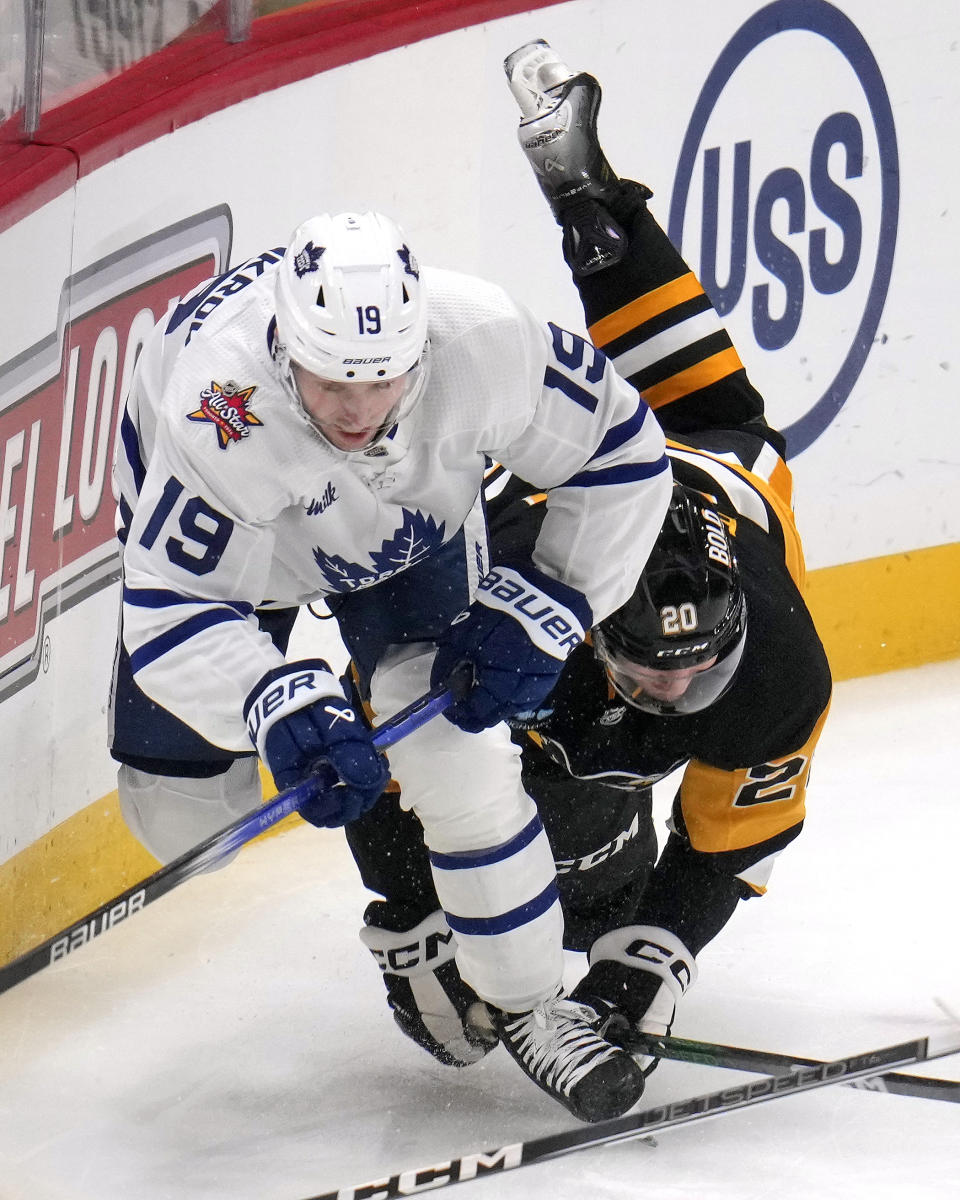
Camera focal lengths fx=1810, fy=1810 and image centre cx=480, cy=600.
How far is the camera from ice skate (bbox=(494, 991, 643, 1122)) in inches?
98.4

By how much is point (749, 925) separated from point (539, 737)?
0.69 meters

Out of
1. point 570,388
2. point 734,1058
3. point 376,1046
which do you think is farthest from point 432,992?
point 570,388

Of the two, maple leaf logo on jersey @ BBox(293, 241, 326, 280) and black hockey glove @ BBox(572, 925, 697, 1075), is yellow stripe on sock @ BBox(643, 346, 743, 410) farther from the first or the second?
maple leaf logo on jersey @ BBox(293, 241, 326, 280)

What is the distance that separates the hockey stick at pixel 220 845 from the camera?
223 cm

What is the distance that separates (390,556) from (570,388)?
0.33 meters

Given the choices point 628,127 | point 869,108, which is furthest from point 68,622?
point 869,108

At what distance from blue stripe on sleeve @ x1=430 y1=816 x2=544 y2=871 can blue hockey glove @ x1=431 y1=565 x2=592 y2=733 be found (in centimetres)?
15

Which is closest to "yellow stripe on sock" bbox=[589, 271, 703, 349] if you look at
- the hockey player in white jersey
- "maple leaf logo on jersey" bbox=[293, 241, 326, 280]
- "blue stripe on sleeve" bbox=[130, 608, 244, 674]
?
the hockey player in white jersey

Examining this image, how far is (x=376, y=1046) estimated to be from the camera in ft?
9.49

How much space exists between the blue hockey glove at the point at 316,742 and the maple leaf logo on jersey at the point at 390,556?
0.27 m

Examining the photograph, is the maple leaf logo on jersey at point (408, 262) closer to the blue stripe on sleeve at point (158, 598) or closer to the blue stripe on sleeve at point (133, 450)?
the blue stripe on sleeve at point (158, 598)

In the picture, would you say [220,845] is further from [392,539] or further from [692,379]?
[692,379]

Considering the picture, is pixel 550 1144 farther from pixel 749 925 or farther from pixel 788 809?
pixel 749 925

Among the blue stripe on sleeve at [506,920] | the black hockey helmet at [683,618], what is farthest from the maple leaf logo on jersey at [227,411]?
the blue stripe on sleeve at [506,920]
